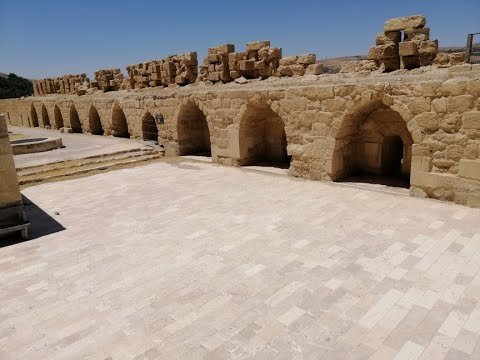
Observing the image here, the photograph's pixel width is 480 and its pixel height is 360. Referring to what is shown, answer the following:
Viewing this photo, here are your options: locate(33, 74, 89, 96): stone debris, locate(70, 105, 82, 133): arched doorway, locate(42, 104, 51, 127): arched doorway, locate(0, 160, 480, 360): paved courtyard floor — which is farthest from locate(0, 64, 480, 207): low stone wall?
locate(42, 104, 51, 127): arched doorway

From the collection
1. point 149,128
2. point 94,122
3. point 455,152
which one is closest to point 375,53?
point 455,152

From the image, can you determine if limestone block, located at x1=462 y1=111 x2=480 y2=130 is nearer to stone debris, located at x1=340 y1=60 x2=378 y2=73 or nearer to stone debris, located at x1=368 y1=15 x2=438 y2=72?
stone debris, located at x1=368 y1=15 x2=438 y2=72

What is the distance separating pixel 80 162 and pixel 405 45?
9.48m

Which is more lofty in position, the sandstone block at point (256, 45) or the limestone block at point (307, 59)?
the sandstone block at point (256, 45)

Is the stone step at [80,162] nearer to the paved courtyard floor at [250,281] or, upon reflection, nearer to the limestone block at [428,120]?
the paved courtyard floor at [250,281]

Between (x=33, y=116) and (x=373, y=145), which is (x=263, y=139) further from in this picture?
(x=33, y=116)

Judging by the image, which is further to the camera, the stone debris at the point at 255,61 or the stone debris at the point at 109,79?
the stone debris at the point at 109,79

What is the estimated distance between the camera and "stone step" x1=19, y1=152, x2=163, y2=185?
965cm

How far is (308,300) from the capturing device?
3889mm

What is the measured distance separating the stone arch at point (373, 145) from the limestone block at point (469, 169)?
68.8 inches

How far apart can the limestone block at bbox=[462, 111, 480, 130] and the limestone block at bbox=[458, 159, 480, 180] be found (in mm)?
581

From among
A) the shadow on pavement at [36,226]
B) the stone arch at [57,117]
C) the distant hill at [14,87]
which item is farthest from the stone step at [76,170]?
the distant hill at [14,87]

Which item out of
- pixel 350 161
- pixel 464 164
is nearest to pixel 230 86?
pixel 350 161

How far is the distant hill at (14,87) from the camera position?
47147 millimetres
